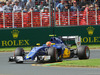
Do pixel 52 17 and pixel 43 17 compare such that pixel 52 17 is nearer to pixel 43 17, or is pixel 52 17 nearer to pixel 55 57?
pixel 43 17

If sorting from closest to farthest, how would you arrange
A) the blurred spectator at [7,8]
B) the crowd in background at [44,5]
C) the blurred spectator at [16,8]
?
the blurred spectator at [7,8]
the blurred spectator at [16,8]
the crowd in background at [44,5]

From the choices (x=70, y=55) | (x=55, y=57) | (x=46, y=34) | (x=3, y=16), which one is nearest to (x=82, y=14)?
(x=46, y=34)

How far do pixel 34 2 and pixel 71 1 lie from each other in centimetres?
280

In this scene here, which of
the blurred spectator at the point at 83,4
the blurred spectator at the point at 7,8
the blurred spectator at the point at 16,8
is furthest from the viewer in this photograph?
the blurred spectator at the point at 83,4

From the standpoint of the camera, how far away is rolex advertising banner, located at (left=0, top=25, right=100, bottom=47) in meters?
31.4

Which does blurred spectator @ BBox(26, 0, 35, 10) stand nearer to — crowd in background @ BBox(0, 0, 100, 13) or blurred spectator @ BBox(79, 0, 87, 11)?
crowd in background @ BBox(0, 0, 100, 13)

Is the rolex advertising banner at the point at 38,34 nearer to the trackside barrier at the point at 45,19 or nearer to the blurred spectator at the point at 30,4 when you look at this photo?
the trackside barrier at the point at 45,19

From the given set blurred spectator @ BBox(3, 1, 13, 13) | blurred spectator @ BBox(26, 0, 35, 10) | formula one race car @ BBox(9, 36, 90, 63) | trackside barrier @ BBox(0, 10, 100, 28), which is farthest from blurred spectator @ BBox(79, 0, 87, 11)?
formula one race car @ BBox(9, 36, 90, 63)

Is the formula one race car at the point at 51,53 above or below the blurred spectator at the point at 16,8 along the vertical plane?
below

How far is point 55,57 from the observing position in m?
18.7

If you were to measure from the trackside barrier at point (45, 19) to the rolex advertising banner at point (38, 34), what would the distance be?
38 centimetres

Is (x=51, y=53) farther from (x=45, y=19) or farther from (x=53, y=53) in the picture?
(x=45, y=19)

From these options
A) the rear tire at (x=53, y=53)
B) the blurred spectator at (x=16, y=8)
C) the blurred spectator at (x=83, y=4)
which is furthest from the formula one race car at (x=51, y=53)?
the blurred spectator at (x=83, y=4)

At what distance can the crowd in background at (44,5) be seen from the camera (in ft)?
102
